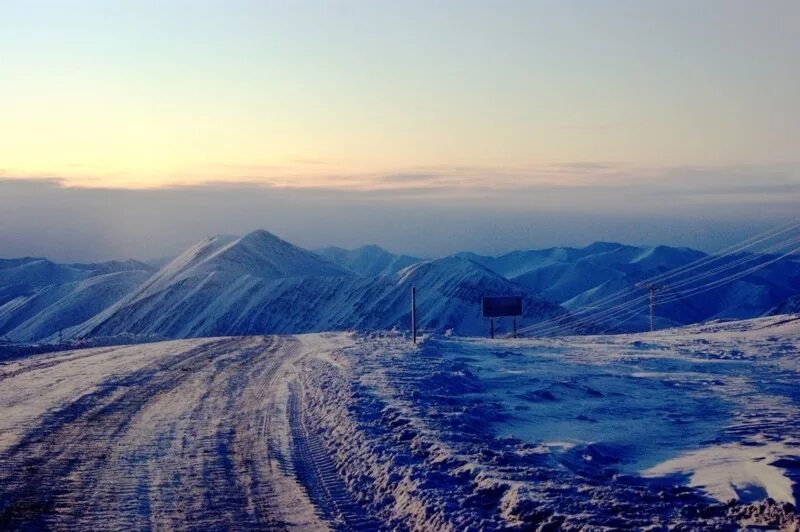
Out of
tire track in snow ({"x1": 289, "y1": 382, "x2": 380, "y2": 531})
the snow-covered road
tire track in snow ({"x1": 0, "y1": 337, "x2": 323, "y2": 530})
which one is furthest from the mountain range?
tire track in snow ({"x1": 289, "y1": 382, "x2": 380, "y2": 531})

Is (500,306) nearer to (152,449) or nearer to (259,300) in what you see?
(152,449)

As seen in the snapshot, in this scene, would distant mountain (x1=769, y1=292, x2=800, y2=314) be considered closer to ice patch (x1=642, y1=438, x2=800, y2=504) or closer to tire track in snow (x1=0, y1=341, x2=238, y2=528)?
tire track in snow (x1=0, y1=341, x2=238, y2=528)

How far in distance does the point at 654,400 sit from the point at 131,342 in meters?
36.1

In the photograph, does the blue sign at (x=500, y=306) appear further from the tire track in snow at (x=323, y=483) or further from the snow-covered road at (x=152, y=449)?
the tire track in snow at (x=323, y=483)

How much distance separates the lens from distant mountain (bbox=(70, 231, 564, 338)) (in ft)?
294

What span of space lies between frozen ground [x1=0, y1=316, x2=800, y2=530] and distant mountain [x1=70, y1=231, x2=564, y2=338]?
204 ft

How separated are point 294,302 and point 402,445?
3206 inches

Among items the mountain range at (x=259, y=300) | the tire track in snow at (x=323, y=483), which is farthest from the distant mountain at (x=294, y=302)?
the tire track in snow at (x=323, y=483)

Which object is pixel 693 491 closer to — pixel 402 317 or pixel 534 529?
pixel 534 529

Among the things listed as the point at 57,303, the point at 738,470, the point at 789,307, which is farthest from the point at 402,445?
the point at 789,307

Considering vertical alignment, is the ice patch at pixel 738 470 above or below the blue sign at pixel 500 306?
above

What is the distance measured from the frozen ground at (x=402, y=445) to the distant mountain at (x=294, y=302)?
62330mm

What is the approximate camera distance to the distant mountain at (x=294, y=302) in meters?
89.6

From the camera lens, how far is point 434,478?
11.6 metres
